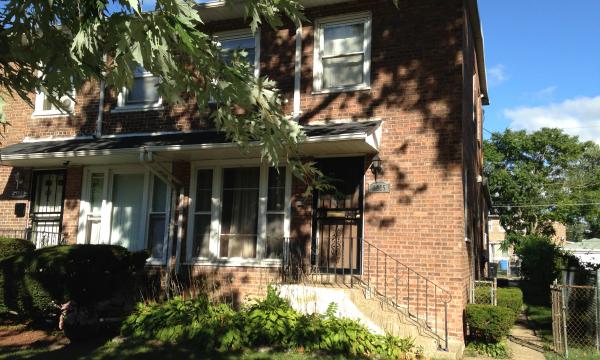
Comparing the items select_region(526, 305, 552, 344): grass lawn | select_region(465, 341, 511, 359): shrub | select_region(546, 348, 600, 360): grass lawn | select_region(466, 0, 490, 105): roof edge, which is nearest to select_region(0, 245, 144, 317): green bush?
select_region(465, 341, 511, 359): shrub

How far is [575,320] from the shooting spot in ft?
31.5

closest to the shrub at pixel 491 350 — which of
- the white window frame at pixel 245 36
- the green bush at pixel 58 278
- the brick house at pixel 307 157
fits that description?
the brick house at pixel 307 157

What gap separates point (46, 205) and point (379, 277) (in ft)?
26.1

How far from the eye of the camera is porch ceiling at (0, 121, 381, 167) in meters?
9.22

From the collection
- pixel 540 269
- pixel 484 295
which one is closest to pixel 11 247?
pixel 484 295

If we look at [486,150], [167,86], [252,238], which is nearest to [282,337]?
[252,238]

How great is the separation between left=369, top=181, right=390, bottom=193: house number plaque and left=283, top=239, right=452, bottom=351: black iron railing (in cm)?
95

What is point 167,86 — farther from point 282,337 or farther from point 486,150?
point 486,150

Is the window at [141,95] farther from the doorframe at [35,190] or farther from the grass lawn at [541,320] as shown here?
the grass lawn at [541,320]

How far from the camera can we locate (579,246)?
3397 cm

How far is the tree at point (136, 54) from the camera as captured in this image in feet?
14.9

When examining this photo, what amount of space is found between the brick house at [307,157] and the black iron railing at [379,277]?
4 cm

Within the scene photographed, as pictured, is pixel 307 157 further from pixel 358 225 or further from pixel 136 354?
pixel 136 354

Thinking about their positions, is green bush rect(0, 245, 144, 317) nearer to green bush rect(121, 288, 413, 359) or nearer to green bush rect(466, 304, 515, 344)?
green bush rect(121, 288, 413, 359)
